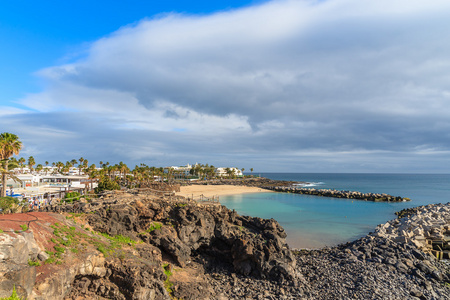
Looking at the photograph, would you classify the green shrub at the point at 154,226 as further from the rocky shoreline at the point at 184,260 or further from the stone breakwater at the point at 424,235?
the stone breakwater at the point at 424,235

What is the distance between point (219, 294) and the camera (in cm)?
1903

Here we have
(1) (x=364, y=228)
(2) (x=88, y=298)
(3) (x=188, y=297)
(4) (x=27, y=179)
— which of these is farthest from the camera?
(1) (x=364, y=228)

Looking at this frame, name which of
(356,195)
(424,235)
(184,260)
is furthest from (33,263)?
(356,195)

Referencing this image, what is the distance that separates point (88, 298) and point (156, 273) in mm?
3836

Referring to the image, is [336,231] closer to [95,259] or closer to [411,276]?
[411,276]

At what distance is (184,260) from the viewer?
22.3 metres

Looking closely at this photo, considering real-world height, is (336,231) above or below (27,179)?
below

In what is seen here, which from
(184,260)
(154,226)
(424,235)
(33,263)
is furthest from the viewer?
(424,235)

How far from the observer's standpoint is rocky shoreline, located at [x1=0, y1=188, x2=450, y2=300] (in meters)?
13.1

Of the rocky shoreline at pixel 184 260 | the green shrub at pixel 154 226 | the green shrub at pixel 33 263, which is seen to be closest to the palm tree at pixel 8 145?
the rocky shoreline at pixel 184 260

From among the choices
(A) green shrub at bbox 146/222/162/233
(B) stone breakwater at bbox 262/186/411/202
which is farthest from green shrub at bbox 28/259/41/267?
(B) stone breakwater at bbox 262/186/411/202

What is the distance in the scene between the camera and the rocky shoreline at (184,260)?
516 inches

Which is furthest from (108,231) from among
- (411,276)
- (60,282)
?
(411,276)

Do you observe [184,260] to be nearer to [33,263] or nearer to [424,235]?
[33,263]
